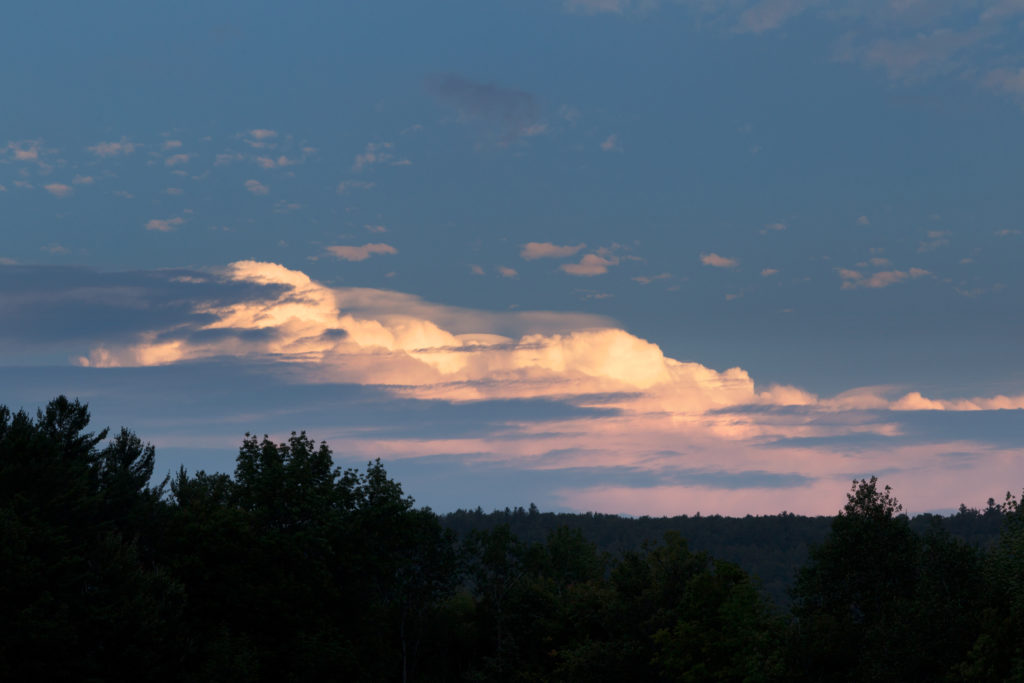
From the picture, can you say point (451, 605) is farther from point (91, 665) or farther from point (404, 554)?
point (91, 665)

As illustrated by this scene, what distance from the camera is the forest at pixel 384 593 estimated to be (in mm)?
49781

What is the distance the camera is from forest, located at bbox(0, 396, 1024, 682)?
4978 centimetres

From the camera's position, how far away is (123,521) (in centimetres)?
6475

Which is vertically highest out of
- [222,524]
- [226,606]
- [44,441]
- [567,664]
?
[44,441]

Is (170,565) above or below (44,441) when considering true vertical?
below

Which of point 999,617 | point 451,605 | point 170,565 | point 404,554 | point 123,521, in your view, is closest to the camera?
point 999,617

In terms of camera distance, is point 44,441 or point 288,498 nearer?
point 44,441

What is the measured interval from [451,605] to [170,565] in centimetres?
3089

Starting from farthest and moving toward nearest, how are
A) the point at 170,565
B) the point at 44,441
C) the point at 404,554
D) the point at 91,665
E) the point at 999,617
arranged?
the point at 404,554 < the point at 170,565 < the point at 44,441 < the point at 91,665 < the point at 999,617

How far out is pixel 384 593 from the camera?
254 ft

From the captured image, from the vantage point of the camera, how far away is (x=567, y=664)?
74.5 metres

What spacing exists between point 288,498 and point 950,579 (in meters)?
44.6

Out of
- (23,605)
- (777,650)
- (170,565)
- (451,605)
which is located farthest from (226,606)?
(777,650)

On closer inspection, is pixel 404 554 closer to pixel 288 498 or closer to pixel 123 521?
pixel 288 498
